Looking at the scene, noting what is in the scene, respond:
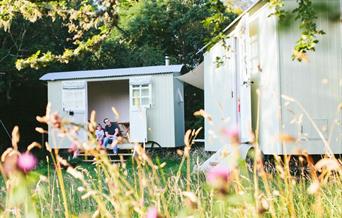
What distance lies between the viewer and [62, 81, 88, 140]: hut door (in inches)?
545

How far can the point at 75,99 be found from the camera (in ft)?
45.7

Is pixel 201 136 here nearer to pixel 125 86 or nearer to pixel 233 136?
pixel 125 86

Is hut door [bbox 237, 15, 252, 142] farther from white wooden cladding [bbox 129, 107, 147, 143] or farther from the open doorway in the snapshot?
the open doorway

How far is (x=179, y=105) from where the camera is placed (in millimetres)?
14211

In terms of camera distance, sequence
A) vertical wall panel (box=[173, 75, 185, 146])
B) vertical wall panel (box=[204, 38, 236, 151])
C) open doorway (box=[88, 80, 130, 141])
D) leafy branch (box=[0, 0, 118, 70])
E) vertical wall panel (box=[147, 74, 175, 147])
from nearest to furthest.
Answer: leafy branch (box=[0, 0, 118, 70])
vertical wall panel (box=[204, 38, 236, 151])
vertical wall panel (box=[147, 74, 175, 147])
vertical wall panel (box=[173, 75, 185, 146])
open doorway (box=[88, 80, 130, 141])

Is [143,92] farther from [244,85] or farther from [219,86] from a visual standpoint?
[244,85]

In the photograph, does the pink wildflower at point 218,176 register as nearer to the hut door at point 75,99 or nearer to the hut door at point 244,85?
the hut door at point 244,85

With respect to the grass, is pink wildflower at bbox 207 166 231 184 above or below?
above

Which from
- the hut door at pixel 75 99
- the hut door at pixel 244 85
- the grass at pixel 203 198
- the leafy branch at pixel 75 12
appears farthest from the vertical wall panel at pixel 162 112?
the grass at pixel 203 198

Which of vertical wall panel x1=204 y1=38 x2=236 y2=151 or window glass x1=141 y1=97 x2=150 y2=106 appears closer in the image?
vertical wall panel x1=204 y1=38 x2=236 y2=151

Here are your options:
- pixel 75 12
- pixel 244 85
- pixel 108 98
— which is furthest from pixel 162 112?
pixel 75 12

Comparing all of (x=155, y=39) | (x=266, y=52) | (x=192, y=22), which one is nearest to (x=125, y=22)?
(x=155, y=39)

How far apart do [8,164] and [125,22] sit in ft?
68.3

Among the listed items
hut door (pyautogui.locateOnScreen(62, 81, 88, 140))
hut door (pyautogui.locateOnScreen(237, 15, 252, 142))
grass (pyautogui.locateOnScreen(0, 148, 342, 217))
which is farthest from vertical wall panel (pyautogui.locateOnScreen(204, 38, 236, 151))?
grass (pyautogui.locateOnScreen(0, 148, 342, 217))
